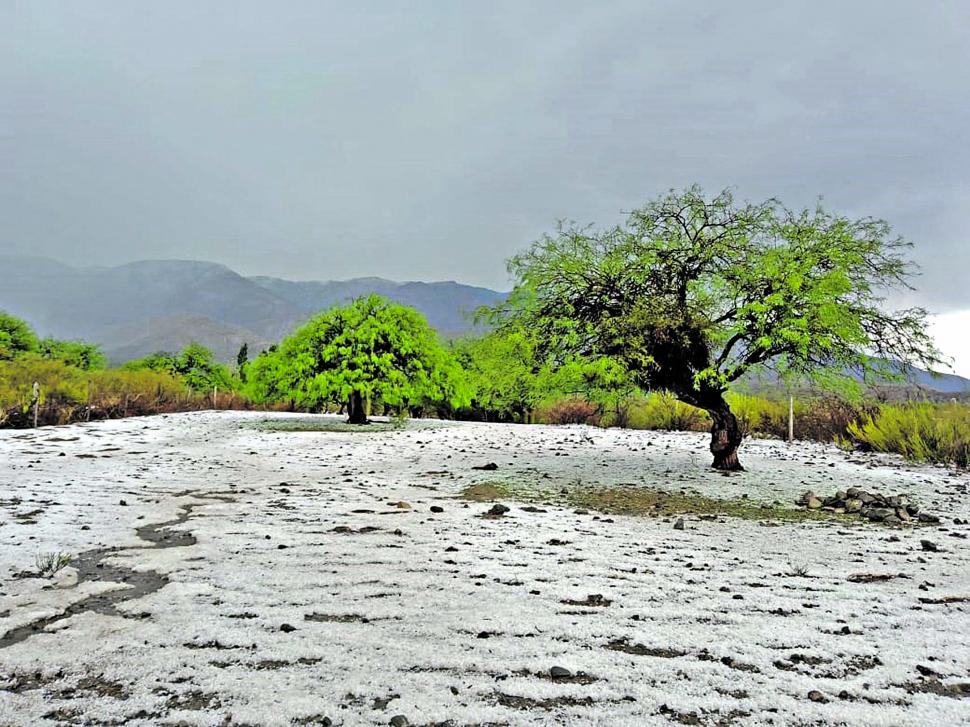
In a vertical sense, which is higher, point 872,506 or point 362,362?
point 362,362

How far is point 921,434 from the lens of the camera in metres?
12.2

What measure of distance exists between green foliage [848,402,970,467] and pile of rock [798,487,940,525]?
5.10 meters

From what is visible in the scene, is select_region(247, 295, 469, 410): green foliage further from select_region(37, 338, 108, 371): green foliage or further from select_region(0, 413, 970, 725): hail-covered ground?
select_region(37, 338, 108, 371): green foliage

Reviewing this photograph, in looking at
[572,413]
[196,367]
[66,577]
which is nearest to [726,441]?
[66,577]

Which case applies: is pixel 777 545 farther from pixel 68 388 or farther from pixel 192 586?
pixel 68 388

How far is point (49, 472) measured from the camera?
856 centimetres

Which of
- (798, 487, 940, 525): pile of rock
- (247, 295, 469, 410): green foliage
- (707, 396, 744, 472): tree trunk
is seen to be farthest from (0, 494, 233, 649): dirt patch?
(247, 295, 469, 410): green foliage

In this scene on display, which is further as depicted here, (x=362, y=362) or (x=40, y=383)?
(x=40, y=383)

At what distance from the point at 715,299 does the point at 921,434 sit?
285 inches

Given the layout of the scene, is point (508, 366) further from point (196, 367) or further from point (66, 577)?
point (196, 367)

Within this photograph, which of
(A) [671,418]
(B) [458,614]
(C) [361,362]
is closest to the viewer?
(B) [458,614]

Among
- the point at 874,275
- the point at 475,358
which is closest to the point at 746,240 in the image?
the point at 874,275

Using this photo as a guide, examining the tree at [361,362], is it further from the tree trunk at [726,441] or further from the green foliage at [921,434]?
the green foliage at [921,434]

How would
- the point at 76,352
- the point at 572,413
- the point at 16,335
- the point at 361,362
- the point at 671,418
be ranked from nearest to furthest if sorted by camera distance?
the point at 361,362 < the point at 671,418 < the point at 572,413 < the point at 16,335 < the point at 76,352
